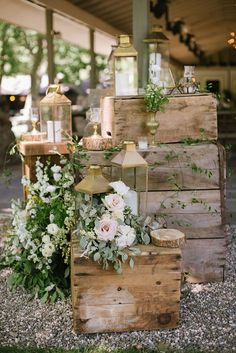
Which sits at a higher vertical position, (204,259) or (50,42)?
(50,42)

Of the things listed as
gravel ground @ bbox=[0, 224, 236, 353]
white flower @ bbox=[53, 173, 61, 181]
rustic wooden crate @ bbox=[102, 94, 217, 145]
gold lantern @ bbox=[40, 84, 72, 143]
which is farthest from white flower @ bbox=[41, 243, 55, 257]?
gold lantern @ bbox=[40, 84, 72, 143]

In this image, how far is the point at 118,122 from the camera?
359 cm

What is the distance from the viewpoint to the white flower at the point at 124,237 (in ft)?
9.73

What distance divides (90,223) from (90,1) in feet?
17.5

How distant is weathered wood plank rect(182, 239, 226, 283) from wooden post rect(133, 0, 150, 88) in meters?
1.77

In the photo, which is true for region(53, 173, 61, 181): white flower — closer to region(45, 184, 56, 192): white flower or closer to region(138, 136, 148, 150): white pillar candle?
region(45, 184, 56, 192): white flower

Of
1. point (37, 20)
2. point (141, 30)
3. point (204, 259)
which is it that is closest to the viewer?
point (204, 259)

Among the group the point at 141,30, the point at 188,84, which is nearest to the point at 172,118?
the point at 188,84

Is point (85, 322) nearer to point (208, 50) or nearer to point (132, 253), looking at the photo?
point (132, 253)

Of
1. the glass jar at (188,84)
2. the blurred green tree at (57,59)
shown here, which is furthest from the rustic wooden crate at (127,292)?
the blurred green tree at (57,59)

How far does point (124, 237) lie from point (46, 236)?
68 cm

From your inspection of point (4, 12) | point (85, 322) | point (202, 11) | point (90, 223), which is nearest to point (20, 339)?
point (85, 322)

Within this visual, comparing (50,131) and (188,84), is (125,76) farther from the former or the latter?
(50,131)

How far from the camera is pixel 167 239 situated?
307 cm
